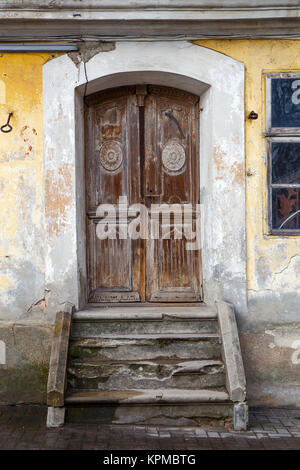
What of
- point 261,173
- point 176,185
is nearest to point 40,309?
point 176,185

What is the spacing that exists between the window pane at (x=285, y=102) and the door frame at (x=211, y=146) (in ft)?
1.27

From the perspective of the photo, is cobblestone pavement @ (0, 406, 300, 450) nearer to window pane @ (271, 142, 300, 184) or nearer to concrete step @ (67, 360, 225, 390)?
concrete step @ (67, 360, 225, 390)

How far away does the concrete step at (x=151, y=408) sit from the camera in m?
4.89

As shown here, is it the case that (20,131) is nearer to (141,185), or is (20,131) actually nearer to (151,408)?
(141,185)

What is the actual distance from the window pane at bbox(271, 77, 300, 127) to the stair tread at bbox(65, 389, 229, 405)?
310 centimetres

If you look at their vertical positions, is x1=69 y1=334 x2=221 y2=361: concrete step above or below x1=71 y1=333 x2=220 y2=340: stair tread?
below

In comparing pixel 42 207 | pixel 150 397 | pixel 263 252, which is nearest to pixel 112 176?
pixel 42 207

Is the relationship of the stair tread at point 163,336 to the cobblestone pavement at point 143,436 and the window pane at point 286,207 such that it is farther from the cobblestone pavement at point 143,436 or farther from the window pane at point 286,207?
the window pane at point 286,207

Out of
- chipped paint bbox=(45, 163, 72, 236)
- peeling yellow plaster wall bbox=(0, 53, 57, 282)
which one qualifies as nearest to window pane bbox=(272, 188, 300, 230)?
chipped paint bbox=(45, 163, 72, 236)

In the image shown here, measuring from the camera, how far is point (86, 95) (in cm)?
609

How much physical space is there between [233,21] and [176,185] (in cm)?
199

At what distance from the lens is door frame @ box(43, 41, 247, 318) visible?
5.71m

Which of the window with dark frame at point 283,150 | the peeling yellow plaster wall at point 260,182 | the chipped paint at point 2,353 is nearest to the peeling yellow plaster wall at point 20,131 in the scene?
the chipped paint at point 2,353

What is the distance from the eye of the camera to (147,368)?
518 cm
